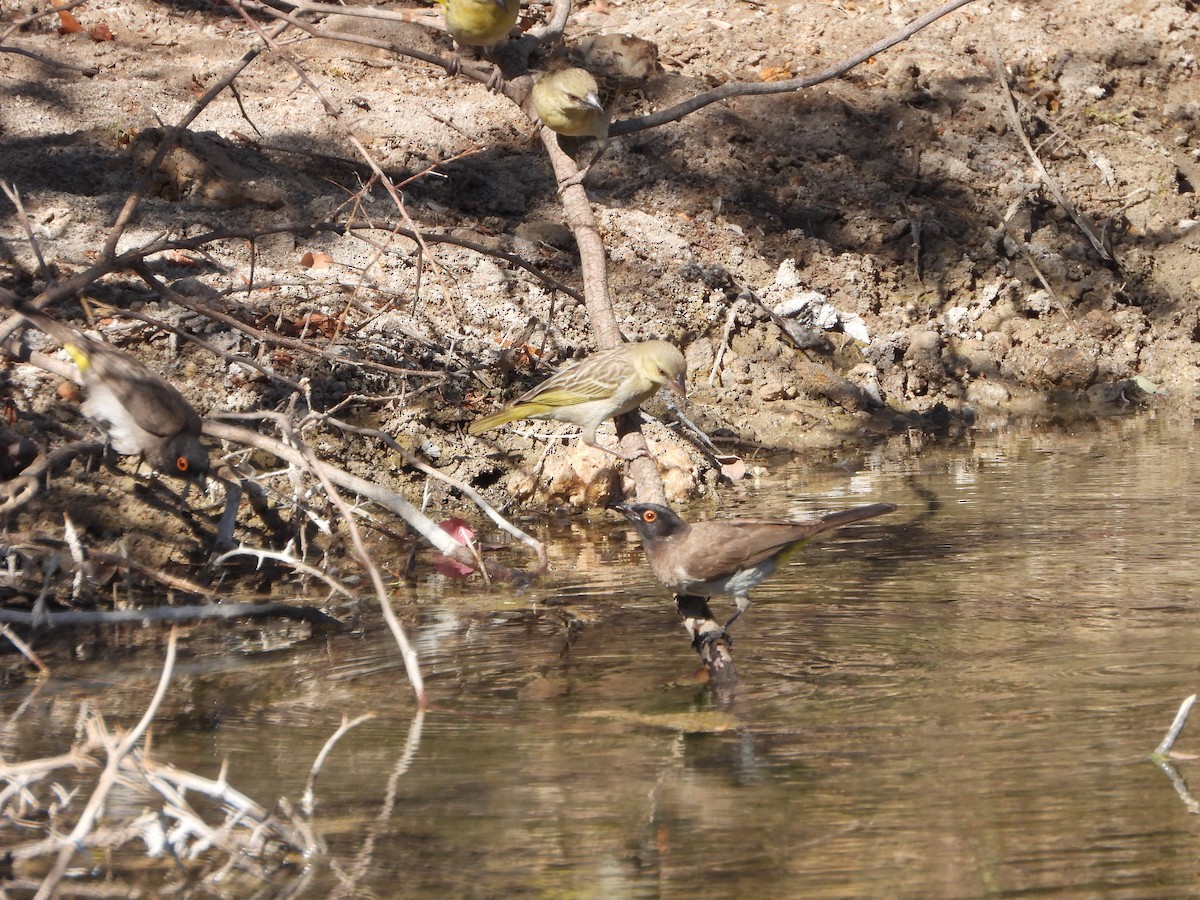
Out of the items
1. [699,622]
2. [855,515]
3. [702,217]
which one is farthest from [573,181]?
[702,217]

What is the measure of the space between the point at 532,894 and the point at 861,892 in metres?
0.77

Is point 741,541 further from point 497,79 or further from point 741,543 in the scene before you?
point 497,79

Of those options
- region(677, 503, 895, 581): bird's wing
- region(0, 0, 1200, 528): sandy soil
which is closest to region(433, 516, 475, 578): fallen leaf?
region(677, 503, 895, 581): bird's wing

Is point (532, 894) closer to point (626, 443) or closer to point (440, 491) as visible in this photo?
point (626, 443)

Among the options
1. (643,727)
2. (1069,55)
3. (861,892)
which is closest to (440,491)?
(643,727)

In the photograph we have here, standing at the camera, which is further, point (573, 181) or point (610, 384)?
point (610, 384)

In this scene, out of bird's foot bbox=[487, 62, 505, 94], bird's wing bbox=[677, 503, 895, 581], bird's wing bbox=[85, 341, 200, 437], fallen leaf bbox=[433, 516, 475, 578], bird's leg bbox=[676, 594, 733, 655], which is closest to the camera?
bird's leg bbox=[676, 594, 733, 655]

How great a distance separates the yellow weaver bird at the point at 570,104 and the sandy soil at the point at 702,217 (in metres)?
1.80

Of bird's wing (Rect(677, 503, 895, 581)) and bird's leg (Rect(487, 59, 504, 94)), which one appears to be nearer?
bird's wing (Rect(677, 503, 895, 581))

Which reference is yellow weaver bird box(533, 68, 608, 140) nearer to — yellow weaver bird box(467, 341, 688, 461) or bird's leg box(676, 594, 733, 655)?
yellow weaver bird box(467, 341, 688, 461)

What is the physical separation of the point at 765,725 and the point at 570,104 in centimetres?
324

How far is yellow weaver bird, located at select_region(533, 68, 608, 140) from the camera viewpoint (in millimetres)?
6738

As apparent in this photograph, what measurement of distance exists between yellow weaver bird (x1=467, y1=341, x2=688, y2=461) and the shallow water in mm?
794

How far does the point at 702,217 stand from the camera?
1154 cm
